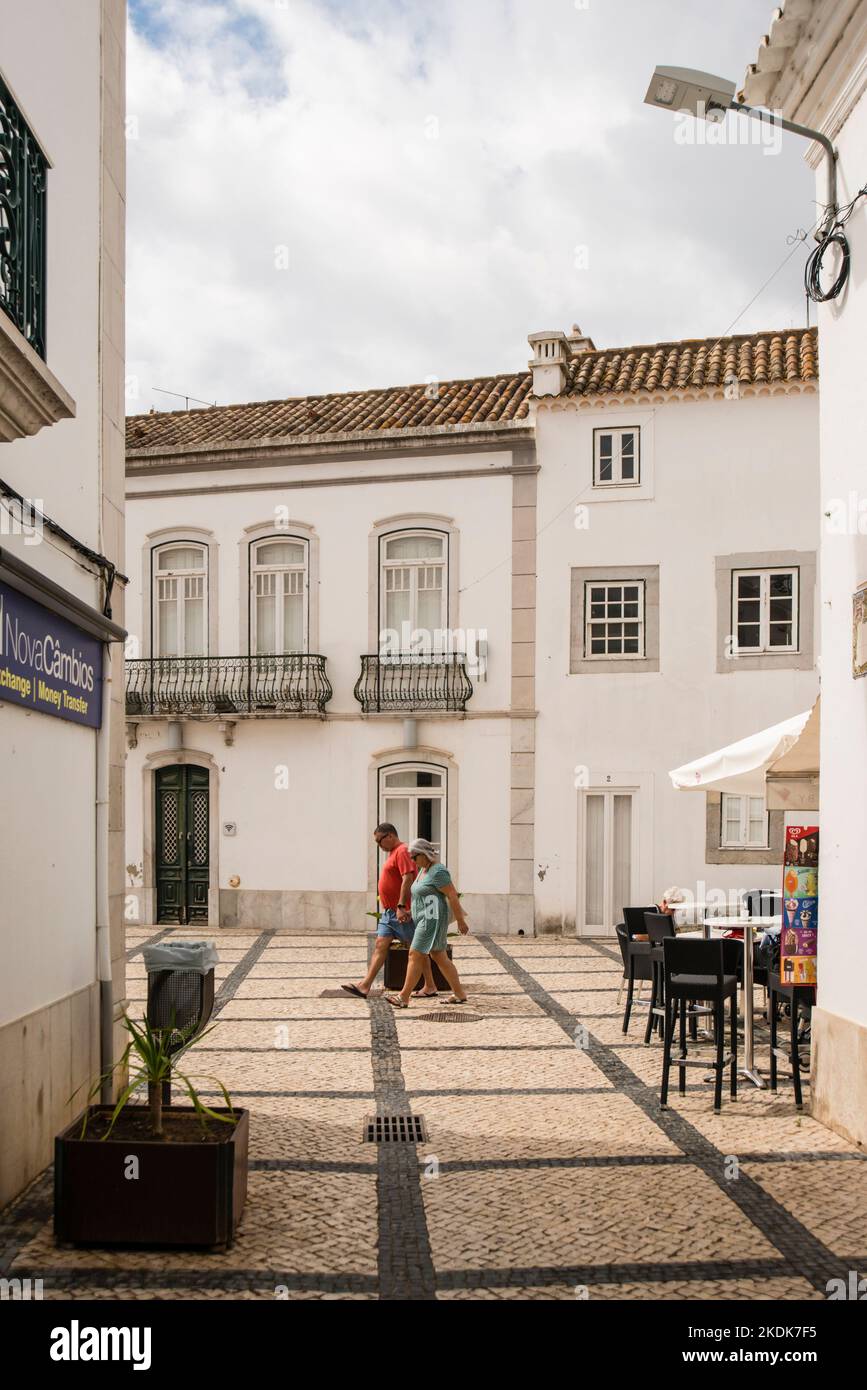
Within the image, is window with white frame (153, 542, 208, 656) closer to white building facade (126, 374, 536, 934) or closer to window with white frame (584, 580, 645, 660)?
white building facade (126, 374, 536, 934)

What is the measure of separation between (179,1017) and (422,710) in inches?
406

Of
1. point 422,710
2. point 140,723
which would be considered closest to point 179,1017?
point 422,710

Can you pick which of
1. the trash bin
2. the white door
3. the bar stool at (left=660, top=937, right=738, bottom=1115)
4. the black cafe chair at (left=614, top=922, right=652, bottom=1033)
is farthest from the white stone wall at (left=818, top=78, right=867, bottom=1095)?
the white door

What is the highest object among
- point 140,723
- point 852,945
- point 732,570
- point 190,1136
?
point 732,570

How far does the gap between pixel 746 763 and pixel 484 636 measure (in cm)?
744

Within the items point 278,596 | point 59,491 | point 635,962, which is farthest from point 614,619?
point 59,491

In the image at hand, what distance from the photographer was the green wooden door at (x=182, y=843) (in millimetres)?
17125

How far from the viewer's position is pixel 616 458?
52.0 ft

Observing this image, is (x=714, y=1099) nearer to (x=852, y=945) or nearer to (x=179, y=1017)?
(x=852, y=945)

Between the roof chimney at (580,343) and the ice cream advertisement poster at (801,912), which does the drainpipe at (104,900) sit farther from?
the roof chimney at (580,343)

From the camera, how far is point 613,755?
51.5ft

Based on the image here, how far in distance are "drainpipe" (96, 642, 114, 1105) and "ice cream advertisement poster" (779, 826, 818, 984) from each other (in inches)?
148

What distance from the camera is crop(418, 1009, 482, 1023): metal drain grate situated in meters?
9.84

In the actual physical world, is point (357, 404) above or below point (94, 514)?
above
